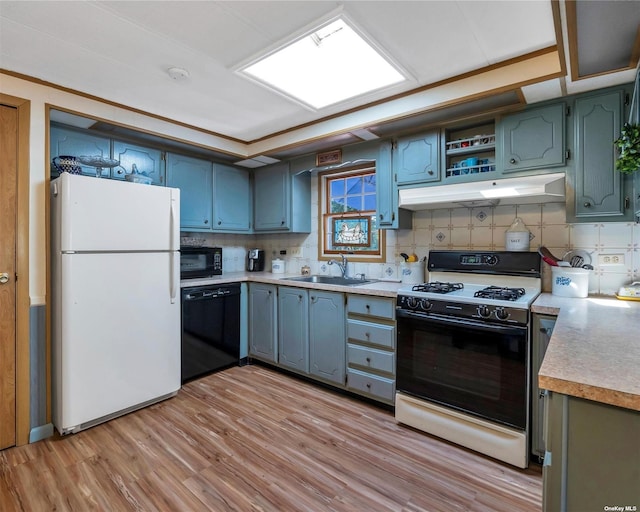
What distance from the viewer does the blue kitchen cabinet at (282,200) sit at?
3.56 m

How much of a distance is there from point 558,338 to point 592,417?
404 mm

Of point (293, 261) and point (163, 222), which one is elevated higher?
point (163, 222)

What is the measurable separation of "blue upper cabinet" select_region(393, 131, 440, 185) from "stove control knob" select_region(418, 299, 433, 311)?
932 millimetres

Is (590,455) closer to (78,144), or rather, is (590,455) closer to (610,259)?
(610,259)

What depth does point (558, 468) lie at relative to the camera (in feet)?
2.91

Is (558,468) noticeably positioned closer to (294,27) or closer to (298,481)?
(298,481)

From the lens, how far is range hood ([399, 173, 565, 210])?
203 cm

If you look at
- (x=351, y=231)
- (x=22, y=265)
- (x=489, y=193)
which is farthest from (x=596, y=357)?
(x=22, y=265)

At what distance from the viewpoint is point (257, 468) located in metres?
1.87

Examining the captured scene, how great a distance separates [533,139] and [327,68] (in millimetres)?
1370

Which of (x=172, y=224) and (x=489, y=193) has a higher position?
(x=489, y=193)

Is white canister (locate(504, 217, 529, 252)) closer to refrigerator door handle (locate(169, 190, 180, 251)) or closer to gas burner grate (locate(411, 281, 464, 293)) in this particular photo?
gas burner grate (locate(411, 281, 464, 293))

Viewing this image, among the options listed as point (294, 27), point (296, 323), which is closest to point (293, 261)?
point (296, 323)

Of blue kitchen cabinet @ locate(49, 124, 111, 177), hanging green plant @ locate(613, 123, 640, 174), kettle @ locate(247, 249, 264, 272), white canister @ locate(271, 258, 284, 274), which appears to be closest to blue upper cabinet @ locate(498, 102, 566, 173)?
hanging green plant @ locate(613, 123, 640, 174)
